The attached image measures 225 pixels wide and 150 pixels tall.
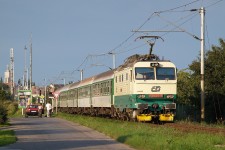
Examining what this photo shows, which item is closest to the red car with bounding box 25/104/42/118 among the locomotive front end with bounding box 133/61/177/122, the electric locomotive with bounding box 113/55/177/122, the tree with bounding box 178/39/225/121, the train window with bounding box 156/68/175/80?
the tree with bounding box 178/39/225/121

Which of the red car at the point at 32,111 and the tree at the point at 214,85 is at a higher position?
the tree at the point at 214,85

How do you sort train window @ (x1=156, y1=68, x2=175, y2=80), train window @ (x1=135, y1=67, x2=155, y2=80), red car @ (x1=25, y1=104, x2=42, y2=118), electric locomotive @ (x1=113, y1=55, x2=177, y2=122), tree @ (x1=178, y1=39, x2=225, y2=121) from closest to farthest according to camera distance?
1. electric locomotive @ (x1=113, y1=55, x2=177, y2=122)
2. train window @ (x1=135, y1=67, x2=155, y2=80)
3. train window @ (x1=156, y1=68, x2=175, y2=80)
4. tree @ (x1=178, y1=39, x2=225, y2=121)
5. red car @ (x1=25, y1=104, x2=42, y2=118)

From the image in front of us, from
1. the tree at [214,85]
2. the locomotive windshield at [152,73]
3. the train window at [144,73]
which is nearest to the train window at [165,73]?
the locomotive windshield at [152,73]

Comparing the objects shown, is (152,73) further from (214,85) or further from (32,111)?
(32,111)

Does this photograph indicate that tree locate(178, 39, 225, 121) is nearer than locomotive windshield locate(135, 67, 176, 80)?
No

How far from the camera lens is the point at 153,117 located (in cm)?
2973

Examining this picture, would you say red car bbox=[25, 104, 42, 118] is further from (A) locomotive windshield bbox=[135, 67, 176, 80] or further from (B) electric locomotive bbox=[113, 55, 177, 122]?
(A) locomotive windshield bbox=[135, 67, 176, 80]

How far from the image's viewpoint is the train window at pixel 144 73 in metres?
28.9

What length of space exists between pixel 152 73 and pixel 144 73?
1.57 ft

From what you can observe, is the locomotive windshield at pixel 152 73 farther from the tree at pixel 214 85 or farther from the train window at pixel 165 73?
the tree at pixel 214 85

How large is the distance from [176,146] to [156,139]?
229 centimetres

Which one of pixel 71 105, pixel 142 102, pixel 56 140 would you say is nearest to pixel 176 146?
pixel 56 140

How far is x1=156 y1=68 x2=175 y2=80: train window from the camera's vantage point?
29078mm

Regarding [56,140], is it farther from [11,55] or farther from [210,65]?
[11,55]
